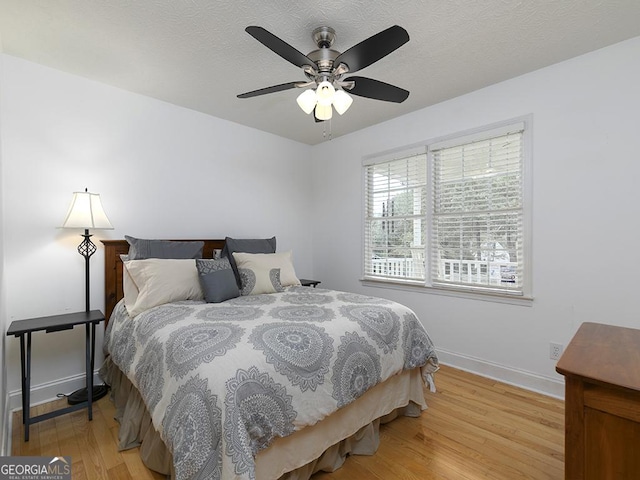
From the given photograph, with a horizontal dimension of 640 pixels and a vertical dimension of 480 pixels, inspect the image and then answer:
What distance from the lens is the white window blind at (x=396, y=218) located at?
3.35 m

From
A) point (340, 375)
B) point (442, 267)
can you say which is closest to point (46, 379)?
point (340, 375)

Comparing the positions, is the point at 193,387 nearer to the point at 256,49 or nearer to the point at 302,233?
the point at 256,49

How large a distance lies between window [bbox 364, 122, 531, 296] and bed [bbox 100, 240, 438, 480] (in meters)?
1.15

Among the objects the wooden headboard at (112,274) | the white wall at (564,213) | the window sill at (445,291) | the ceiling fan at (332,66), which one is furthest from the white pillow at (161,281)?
the white wall at (564,213)

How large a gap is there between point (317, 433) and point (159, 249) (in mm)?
1912

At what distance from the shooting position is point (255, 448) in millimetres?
1269

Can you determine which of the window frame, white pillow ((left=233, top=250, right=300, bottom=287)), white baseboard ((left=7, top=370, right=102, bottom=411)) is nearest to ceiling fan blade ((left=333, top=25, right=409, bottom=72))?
the window frame

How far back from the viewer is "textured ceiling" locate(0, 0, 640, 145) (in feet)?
5.95

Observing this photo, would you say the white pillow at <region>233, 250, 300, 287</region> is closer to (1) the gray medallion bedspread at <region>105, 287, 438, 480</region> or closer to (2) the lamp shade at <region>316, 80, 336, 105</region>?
(1) the gray medallion bedspread at <region>105, 287, 438, 480</region>

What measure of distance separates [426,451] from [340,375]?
77cm

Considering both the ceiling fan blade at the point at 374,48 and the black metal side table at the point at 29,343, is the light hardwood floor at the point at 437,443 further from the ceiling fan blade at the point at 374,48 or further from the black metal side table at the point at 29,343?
the ceiling fan blade at the point at 374,48

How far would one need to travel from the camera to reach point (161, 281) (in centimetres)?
227

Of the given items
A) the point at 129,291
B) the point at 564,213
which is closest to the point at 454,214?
the point at 564,213

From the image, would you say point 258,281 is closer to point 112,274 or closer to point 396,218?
point 112,274
